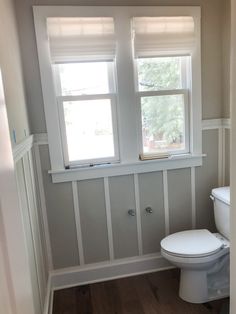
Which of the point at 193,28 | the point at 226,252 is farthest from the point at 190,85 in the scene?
the point at 226,252

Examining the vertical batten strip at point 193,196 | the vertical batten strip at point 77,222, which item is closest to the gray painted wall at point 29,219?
the vertical batten strip at point 77,222

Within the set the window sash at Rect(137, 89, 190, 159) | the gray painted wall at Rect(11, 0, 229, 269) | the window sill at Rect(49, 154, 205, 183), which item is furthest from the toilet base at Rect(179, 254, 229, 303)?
the window sash at Rect(137, 89, 190, 159)

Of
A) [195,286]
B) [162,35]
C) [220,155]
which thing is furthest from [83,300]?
[162,35]

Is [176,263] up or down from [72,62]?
down

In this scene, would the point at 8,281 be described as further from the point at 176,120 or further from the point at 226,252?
the point at 176,120

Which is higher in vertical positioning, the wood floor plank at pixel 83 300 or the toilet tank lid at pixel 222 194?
the toilet tank lid at pixel 222 194

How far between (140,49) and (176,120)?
650mm

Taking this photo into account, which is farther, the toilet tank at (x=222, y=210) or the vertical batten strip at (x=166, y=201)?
the vertical batten strip at (x=166, y=201)

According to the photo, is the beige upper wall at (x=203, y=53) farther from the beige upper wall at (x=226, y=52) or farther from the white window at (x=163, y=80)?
the white window at (x=163, y=80)

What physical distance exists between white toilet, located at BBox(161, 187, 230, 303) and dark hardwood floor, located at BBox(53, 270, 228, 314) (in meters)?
0.09

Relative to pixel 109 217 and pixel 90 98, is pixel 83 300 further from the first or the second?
pixel 90 98

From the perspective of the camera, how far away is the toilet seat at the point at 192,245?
185cm

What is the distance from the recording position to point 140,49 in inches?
81.4

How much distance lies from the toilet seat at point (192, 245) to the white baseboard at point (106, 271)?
460 millimetres
